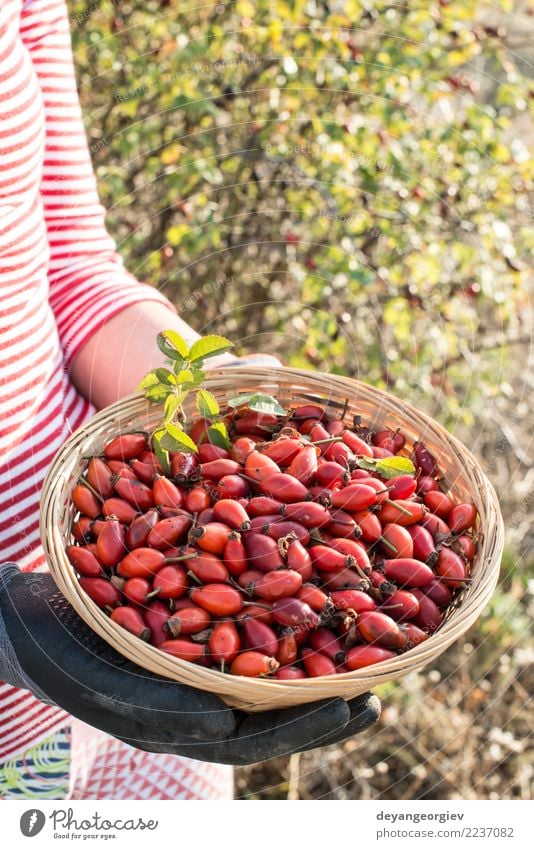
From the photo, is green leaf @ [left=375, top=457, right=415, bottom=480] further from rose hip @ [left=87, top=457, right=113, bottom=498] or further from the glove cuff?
the glove cuff

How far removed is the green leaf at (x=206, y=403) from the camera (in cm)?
90

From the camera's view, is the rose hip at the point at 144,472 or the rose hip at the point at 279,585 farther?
the rose hip at the point at 144,472

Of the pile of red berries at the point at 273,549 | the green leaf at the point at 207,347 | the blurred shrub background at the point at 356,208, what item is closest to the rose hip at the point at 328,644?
the pile of red berries at the point at 273,549

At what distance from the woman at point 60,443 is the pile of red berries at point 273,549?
0.05 m

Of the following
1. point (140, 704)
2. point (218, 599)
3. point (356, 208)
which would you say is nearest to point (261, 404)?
point (218, 599)

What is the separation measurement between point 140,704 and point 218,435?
12.8 inches

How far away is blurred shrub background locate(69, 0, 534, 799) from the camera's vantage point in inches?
64.3

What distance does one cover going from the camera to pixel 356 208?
5.55 feet

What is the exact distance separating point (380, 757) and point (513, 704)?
1.09ft

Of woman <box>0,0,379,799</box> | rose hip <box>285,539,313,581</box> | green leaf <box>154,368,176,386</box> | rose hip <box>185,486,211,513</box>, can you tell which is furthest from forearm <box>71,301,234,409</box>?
rose hip <box>285,539,313,581</box>

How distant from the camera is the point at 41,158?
865 mm

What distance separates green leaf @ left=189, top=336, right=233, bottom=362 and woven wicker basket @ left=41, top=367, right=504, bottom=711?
0.11 meters

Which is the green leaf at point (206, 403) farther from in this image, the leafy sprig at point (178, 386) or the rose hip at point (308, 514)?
the rose hip at point (308, 514)

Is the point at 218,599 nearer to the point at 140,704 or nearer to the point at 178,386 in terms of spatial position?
the point at 140,704
